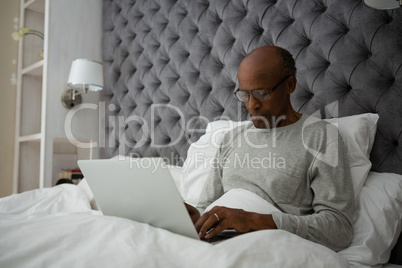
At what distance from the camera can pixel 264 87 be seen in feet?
4.02

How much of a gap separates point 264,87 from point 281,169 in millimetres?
293

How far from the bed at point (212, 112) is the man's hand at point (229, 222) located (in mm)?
125

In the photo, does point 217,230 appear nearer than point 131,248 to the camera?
No

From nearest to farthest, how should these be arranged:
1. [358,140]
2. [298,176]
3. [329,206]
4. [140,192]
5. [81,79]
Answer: [140,192], [329,206], [298,176], [358,140], [81,79]

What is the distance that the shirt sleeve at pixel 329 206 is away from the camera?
0.93m

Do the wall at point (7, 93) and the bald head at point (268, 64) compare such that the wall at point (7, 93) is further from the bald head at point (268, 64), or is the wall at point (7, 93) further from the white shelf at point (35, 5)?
the bald head at point (268, 64)

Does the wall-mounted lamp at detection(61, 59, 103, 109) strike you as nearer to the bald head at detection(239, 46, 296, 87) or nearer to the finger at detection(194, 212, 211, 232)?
the bald head at detection(239, 46, 296, 87)

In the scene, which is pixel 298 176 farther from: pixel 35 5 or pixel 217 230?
pixel 35 5

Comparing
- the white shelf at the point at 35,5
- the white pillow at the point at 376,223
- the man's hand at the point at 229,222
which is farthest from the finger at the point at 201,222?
the white shelf at the point at 35,5

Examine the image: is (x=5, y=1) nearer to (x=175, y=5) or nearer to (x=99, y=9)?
(x=99, y=9)

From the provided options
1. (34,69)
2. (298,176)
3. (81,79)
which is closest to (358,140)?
(298,176)

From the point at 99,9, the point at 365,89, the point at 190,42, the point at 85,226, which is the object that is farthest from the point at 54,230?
the point at 99,9

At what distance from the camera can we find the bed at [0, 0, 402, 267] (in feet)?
2.24

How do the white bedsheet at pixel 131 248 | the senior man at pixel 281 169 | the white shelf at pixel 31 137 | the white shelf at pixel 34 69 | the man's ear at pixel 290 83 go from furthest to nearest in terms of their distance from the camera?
1. the white shelf at pixel 34 69
2. the white shelf at pixel 31 137
3. the man's ear at pixel 290 83
4. the senior man at pixel 281 169
5. the white bedsheet at pixel 131 248
